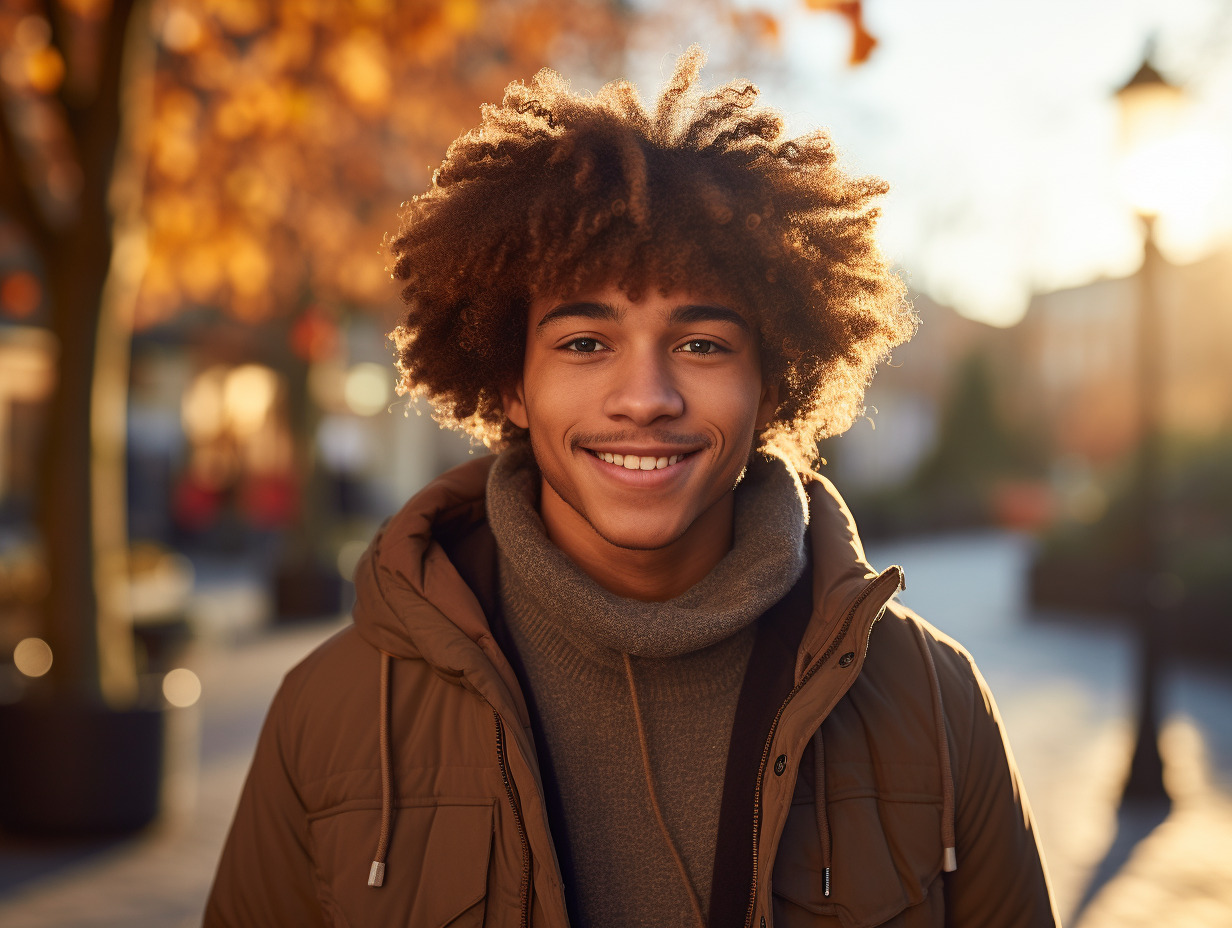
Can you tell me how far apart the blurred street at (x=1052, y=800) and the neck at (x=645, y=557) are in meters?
3.45

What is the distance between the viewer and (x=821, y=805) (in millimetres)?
2094

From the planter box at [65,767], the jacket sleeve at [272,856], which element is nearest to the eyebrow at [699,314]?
the jacket sleeve at [272,856]

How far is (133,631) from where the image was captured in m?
10.6

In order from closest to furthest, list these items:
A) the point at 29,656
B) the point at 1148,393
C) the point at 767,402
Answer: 1. the point at 767,402
2. the point at 1148,393
3. the point at 29,656

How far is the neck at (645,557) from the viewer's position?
238 cm

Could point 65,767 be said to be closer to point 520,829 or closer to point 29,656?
point 29,656

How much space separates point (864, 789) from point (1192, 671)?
10.3 metres

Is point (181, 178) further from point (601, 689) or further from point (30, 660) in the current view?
point (601, 689)

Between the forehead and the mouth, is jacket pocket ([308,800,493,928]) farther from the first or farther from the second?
the forehead

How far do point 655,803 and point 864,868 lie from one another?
0.39m

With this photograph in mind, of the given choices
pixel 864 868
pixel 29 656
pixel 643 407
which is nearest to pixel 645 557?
pixel 643 407

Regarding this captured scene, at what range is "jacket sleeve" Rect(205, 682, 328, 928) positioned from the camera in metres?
2.23

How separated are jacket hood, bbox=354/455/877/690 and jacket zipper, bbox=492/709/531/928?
112 millimetres

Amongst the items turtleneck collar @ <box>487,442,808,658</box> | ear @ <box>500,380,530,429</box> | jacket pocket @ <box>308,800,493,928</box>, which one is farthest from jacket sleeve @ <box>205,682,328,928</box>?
ear @ <box>500,380,530,429</box>
